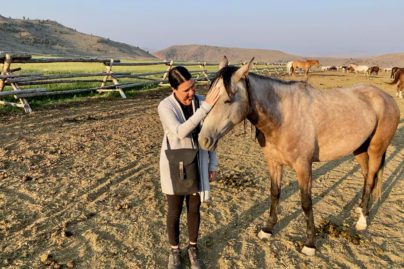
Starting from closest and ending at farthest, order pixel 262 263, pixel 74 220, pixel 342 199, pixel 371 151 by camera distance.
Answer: pixel 262 263 → pixel 74 220 → pixel 371 151 → pixel 342 199

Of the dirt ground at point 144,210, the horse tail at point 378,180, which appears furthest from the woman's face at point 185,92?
the horse tail at point 378,180

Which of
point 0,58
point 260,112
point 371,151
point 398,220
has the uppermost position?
point 0,58

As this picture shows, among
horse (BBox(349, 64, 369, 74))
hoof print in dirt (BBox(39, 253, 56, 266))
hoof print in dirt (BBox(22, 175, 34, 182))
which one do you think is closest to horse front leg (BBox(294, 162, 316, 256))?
hoof print in dirt (BBox(39, 253, 56, 266))

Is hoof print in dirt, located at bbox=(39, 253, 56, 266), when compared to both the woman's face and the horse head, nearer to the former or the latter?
the horse head

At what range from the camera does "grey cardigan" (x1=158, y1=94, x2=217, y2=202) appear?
2570 millimetres

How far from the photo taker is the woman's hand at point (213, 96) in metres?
2.63

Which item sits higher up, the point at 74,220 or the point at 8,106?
the point at 8,106

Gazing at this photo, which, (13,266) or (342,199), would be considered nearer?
(13,266)

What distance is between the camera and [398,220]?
4312 millimetres

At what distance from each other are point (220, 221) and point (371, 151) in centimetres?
217

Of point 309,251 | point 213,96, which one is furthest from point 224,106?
point 309,251

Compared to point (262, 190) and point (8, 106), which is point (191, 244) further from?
point (8, 106)

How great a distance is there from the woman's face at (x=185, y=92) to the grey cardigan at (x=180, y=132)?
54 mm

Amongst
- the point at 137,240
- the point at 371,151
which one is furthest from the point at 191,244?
the point at 371,151
